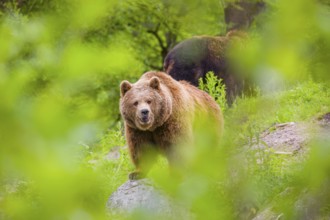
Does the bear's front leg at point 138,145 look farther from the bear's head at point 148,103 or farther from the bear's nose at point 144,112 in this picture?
the bear's nose at point 144,112

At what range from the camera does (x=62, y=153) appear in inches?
49.0

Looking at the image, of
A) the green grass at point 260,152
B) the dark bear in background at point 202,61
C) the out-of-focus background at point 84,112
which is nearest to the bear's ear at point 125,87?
the green grass at point 260,152

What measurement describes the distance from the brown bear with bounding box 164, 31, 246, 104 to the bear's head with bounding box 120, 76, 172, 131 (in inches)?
141

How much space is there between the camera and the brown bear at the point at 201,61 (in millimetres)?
9422

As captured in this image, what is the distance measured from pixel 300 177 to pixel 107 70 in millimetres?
499

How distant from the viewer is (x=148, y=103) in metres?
5.79

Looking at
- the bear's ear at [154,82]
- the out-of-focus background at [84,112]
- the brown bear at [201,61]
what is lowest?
the out-of-focus background at [84,112]

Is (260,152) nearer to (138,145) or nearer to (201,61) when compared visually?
(138,145)

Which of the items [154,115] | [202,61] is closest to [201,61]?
[202,61]

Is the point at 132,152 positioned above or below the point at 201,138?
above

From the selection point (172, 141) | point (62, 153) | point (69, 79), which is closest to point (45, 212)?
point (62, 153)

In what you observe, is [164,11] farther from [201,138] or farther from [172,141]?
[201,138]

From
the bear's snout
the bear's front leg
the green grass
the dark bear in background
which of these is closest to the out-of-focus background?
the green grass

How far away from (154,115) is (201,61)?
4.03 m
